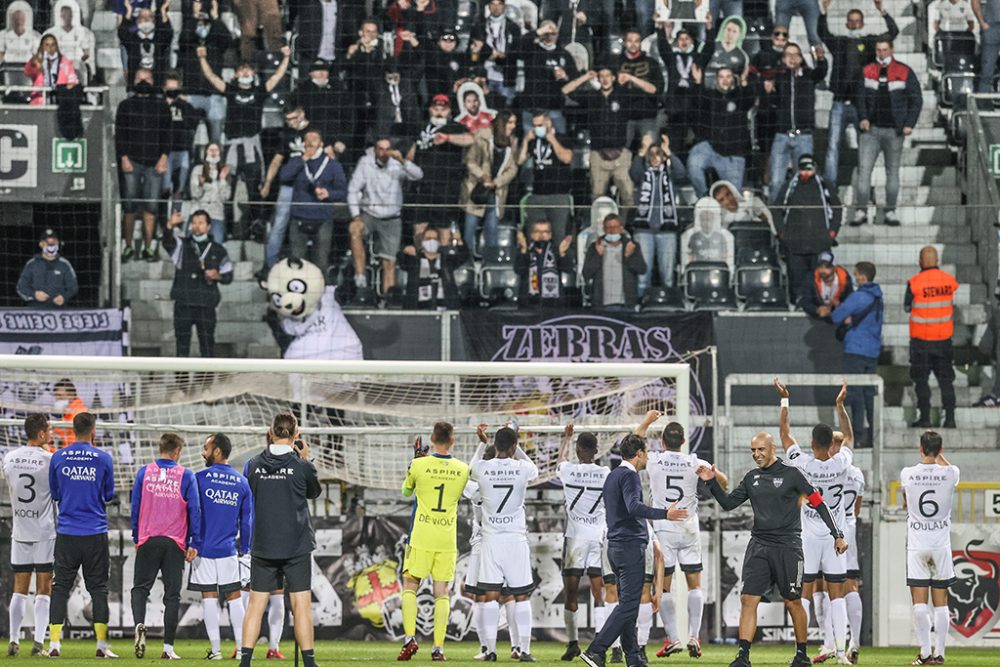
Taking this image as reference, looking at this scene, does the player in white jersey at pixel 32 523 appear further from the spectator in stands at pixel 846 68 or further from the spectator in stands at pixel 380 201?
the spectator in stands at pixel 846 68

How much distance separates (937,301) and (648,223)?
3.67 metres

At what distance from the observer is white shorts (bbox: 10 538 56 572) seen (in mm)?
14617

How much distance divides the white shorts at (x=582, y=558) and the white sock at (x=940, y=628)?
3.03 m

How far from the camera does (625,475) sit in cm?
1240

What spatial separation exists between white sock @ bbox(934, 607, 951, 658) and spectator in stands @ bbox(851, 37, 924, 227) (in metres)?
8.16

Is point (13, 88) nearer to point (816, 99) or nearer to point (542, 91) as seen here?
point (542, 91)

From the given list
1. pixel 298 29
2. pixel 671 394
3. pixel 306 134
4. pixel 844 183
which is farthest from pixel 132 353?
pixel 844 183

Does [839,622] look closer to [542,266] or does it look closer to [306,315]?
[542,266]

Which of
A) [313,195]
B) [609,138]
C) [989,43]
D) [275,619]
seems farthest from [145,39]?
[989,43]

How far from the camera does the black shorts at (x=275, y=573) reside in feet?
38.1

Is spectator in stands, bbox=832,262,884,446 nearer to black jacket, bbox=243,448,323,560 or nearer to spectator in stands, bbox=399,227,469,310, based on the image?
spectator in stands, bbox=399,227,469,310

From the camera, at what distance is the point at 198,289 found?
20.1 metres

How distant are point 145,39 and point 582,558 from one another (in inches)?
440

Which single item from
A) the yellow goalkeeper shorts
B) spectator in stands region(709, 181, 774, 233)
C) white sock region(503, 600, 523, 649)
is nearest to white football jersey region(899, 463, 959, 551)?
white sock region(503, 600, 523, 649)
